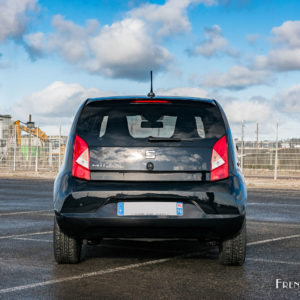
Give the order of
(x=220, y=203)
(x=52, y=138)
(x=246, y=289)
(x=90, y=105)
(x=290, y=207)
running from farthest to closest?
1. (x=52, y=138)
2. (x=290, y=207)
3. (x=90, y=105)
4. (x=220, y=203)
5. (x=246, y=289)

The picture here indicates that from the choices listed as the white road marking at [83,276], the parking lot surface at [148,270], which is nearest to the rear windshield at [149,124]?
the parking lot surface at [148,270]

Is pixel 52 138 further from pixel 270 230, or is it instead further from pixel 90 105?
pixel 90 105

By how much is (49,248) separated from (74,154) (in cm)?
180

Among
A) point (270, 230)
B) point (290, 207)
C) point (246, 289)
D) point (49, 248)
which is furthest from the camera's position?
point (290, 207)

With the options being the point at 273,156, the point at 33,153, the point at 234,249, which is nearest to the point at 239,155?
the point at 273,156

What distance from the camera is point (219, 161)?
540 cm

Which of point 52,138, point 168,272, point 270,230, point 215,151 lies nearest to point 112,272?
point 168,272

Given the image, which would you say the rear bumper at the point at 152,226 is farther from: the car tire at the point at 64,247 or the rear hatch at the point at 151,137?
the rear hatch at the point at 151,137

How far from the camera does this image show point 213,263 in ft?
19.5

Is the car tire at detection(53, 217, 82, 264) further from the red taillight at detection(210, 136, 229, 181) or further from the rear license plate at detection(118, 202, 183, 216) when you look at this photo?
the red taillight at detection(210, 136, 229, 181)

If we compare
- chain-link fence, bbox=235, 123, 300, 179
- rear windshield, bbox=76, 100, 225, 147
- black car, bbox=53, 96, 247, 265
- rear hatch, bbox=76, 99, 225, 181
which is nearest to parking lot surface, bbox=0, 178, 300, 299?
black car, bbox=53, 96, 247, 265

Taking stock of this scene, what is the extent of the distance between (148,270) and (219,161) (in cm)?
127

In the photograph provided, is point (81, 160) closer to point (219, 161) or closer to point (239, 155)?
point (219, 161)

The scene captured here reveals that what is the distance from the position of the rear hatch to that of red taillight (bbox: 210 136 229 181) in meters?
0.04
